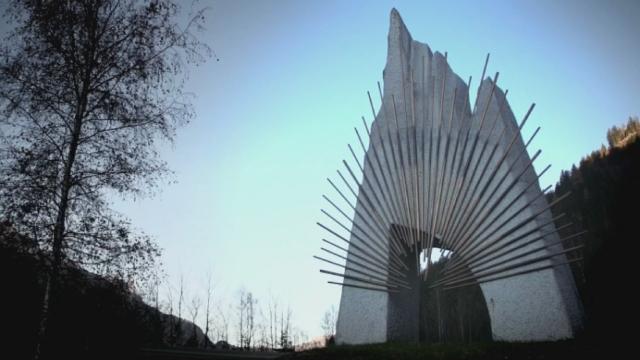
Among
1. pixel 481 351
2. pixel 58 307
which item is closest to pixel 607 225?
pixel 481 351

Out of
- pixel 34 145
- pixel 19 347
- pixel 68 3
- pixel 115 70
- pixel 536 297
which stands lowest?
pixel 19 347

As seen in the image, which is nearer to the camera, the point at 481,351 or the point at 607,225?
the point at 481,351

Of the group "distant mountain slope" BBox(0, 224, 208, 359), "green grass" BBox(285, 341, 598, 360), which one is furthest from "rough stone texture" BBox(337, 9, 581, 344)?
"distant mountain slope" BBox(0, 224, 208, 359)

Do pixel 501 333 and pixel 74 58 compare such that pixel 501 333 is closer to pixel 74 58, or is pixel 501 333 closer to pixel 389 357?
pixel 389 357


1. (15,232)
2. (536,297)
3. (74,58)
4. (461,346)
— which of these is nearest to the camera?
(15,232)

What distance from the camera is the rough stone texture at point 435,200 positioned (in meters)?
6.44

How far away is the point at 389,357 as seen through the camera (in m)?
6.19

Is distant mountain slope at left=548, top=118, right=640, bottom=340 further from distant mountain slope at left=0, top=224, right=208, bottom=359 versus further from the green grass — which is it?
distant mountain slope at left=0, top=224, right=208, bottom=359

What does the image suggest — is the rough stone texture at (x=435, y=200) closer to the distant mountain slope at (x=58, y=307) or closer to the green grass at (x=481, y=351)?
the green grass at (x=481, y=351)

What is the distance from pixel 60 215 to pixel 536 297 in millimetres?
7739

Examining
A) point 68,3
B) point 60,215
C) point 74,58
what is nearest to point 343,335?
point 60,215

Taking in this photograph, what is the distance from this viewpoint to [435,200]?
616 cm

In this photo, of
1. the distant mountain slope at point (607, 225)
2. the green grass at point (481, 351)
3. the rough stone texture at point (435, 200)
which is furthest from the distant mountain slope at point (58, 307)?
the distant mountain slope at point (607, 225)

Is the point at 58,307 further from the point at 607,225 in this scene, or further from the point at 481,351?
the point at 607,225
